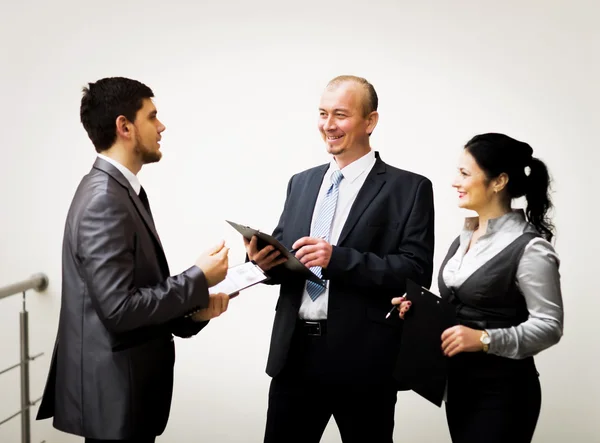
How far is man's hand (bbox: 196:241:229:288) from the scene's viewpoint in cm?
195

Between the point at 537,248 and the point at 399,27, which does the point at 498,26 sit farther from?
the point at 537,248

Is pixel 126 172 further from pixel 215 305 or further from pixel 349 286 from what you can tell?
pixel 349 286

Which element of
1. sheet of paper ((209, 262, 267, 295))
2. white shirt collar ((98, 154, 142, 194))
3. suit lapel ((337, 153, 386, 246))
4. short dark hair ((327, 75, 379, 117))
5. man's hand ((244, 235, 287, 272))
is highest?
short dark hair ((327, 75, 379, 117))

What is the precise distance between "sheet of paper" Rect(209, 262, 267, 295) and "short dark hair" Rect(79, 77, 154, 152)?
0.50 metres

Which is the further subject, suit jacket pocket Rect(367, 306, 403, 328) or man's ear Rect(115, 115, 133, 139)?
suit jacket pocket Rect(367, 306, 403, 328)

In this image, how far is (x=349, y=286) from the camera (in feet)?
7.45

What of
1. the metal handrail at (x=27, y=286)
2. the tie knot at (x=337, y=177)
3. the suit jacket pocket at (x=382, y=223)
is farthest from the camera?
the metal handrail at (x=27, y=286)

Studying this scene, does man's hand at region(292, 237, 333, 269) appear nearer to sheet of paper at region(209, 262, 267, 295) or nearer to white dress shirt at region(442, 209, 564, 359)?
sheet of paper at region(209, 262, 267, 295)

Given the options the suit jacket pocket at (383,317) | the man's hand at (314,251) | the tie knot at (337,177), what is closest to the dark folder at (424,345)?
the suit jacket pocket at (383,317)

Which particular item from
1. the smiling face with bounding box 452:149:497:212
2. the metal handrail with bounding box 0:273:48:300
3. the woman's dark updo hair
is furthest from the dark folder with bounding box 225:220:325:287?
the metal handrail with bounding box 0:273:48:300

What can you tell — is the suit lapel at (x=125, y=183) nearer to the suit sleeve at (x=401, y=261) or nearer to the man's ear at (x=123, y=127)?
the man's ear at (x=123, y=127)

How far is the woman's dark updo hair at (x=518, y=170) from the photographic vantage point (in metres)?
2.11

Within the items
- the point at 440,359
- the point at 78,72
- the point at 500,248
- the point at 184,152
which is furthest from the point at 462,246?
the point at 78,72

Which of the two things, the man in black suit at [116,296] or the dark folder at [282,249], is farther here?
the dark folder at [282,249]
